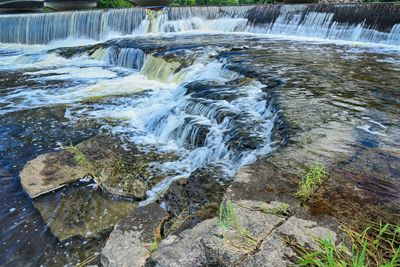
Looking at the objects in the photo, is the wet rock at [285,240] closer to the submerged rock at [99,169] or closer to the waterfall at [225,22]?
the submerged rock at [99,169]

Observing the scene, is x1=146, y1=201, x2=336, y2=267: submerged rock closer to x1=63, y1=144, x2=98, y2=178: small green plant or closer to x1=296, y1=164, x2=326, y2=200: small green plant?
x1=296, y1=164, x2=326, y2=200: small green plant

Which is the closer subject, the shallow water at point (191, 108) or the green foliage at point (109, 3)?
the shallow water at point (191, 108)

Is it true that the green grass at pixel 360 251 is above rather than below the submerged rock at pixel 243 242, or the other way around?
above

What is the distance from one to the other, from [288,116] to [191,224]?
273 cm

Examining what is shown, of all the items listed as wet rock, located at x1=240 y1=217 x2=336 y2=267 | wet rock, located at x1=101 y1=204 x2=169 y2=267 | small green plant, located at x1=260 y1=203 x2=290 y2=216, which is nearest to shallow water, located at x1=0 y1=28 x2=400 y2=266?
wet rock, located at x1=101 y1=204 x2=169 y2=267

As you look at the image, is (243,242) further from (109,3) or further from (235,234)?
(109,3)

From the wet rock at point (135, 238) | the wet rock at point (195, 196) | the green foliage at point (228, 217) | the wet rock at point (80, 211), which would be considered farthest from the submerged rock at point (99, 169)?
the green foliage at point (228, 217)

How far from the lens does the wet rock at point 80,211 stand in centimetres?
398

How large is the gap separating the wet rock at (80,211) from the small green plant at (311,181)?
2.27 metres

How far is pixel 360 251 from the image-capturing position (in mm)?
2119

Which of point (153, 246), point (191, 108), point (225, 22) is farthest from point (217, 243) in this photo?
point (225, 22)

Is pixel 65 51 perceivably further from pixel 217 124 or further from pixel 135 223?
pixel 135 223

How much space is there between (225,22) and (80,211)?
49.4ft

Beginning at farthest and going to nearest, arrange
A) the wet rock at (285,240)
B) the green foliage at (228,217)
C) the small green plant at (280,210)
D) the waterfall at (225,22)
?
the waterfall at (225,22) → the small green plant at (280,210) → the green foliage at (228,217) → the wet rock at (285,240)
